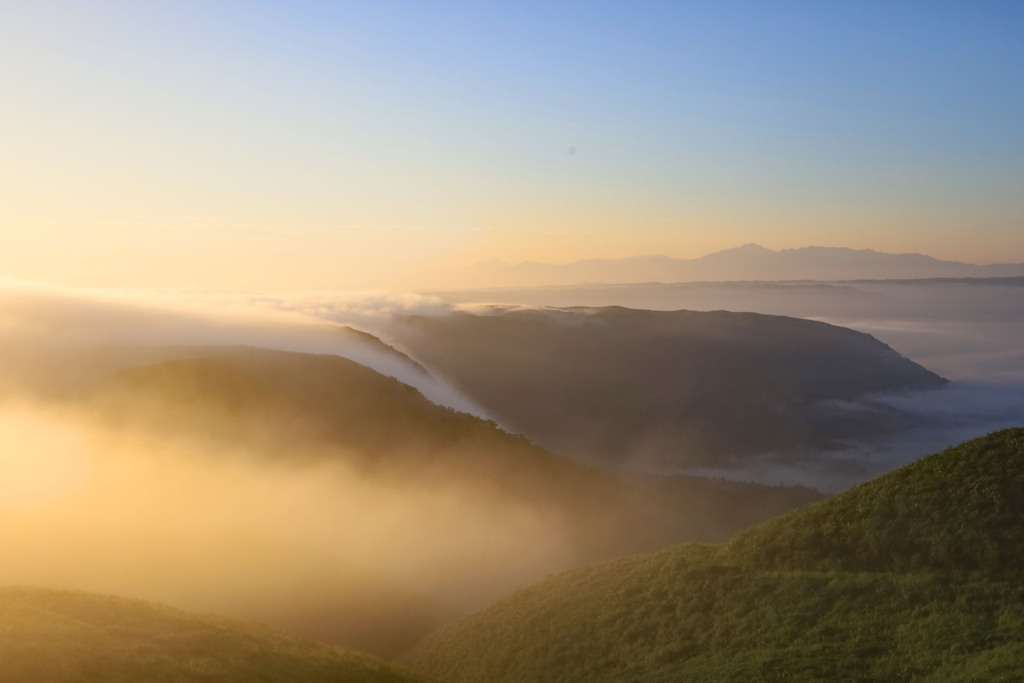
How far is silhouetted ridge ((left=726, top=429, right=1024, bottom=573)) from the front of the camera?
27953mm

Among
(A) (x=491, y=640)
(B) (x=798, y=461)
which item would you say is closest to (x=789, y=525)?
(A) (x=491, y=640)

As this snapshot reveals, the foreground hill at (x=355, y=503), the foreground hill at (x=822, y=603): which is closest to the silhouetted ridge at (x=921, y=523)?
the foreground hill at (x=822, y=603)

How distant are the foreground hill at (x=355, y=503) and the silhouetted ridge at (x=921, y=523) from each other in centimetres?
2493

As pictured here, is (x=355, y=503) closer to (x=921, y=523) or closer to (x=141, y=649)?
(x=141, y=649)

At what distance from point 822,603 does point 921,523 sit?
6327 mm

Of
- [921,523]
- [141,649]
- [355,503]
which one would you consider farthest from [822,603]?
[355,503]

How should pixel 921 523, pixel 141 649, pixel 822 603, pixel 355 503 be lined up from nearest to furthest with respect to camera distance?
pixel 141 649, pixel 822 603, pixel 921 523, pixel 355 503

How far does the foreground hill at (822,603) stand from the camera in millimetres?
23016

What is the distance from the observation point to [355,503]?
71.5 m

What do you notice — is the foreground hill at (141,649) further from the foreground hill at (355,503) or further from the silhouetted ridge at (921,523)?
the foreground hill at (355,503)

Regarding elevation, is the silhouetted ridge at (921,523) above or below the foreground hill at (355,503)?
above

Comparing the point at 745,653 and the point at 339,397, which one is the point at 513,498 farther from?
Answer: the point at 745,653

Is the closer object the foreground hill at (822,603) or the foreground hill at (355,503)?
the foreground hill at (822,603)

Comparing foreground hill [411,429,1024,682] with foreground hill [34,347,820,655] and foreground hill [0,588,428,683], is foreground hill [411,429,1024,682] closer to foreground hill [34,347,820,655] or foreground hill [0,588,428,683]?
foreground hill [0,588,428,683]
